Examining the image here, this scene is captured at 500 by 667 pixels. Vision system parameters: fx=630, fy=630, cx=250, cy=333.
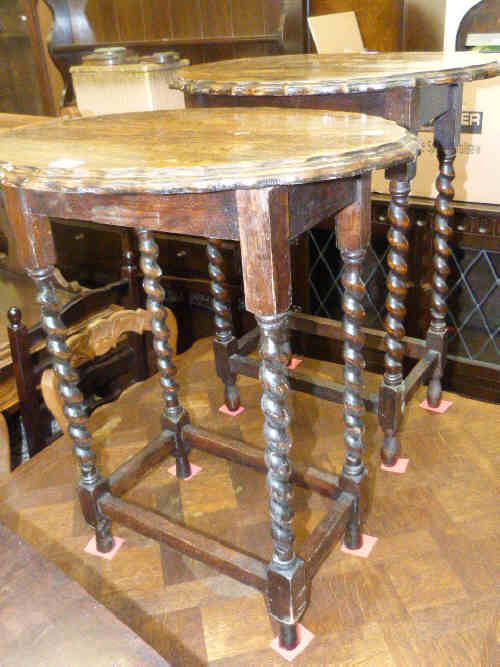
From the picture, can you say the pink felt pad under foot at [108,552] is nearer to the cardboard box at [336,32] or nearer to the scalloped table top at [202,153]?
the scalloped table top at [202,153]

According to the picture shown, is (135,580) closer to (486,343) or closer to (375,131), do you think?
(375,131)

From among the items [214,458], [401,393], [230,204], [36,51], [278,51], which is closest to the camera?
[230,204]

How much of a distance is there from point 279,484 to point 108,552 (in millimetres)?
523

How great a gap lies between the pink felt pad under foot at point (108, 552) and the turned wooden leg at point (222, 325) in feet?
1.70

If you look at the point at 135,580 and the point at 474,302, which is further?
the point at 474,302

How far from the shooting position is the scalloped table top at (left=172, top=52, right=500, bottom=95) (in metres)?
1.13

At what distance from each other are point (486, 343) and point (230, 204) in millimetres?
1814

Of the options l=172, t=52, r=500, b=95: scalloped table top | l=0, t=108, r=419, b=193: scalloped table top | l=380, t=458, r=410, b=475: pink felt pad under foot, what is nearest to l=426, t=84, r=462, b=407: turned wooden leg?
l=172, t=52, r=500, b=95: scalloped table top

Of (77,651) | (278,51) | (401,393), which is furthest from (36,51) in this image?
(77,651)

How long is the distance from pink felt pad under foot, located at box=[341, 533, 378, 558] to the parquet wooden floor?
12 mm

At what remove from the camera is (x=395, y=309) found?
1.38 meters

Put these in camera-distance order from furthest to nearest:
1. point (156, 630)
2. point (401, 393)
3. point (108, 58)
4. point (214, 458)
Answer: point (108, 58) → point (214, 458) → point (401, 393) → point (156, 630)

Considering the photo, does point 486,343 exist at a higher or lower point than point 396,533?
lower

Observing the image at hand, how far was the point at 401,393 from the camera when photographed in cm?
145
